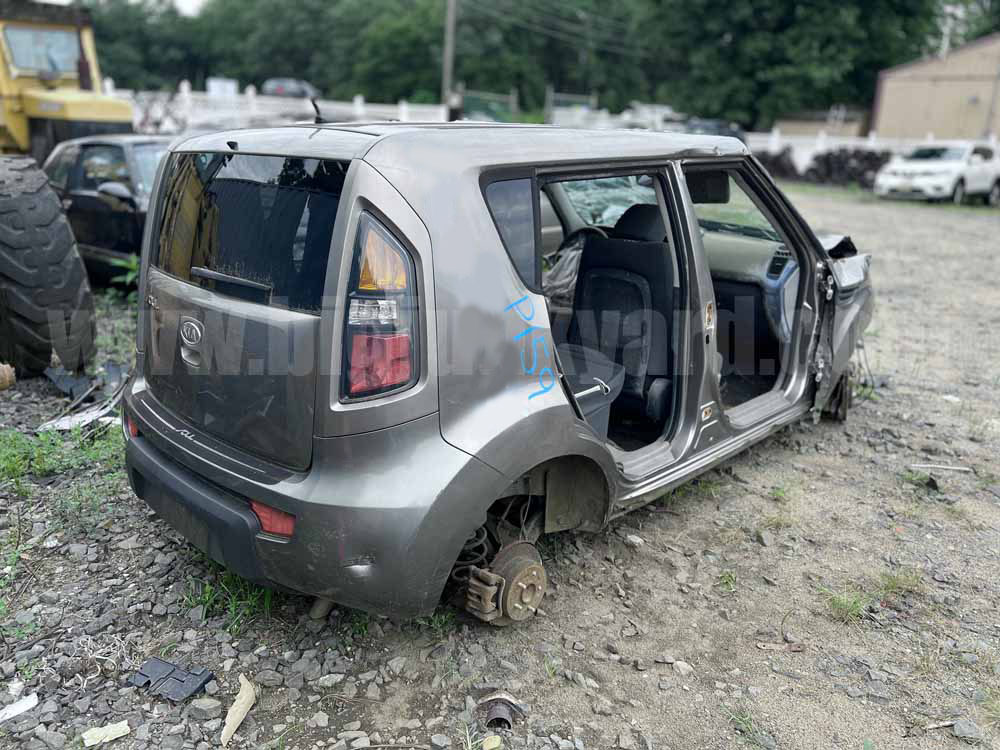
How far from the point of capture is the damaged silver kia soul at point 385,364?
2.24 m

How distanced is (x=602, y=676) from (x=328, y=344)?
4.69ft

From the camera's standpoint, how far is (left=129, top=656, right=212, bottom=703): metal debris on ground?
2.48 metres

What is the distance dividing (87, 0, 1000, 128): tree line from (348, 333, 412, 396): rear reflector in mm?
36123

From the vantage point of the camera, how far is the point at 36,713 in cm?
240

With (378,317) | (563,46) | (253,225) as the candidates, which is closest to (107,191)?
(253,225)

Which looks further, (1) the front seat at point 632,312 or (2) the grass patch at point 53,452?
(2) the grass patch at point 53,452

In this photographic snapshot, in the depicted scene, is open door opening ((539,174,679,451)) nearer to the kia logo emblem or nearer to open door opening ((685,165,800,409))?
open door opening ((685,165,800,409))

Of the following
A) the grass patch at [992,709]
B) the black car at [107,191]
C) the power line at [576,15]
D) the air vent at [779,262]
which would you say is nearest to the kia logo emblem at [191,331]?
the grass patch at [992,709]

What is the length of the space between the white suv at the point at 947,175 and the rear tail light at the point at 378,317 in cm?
2034

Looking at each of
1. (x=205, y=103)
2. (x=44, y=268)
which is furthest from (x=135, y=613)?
(x=205, y=103)

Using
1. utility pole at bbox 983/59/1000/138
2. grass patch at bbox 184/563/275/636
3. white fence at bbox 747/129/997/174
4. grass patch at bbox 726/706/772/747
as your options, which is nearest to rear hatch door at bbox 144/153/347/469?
grass patch at bbox 184/563/275/636

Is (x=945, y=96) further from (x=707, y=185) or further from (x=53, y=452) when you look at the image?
(x=53, y=452)

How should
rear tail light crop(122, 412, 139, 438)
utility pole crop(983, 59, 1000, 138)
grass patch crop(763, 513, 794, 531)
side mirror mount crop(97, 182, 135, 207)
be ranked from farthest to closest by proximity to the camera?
utility pole crop(983, 59, 1000, 138) < side mirror mount crop(97, 182, 135, 207) < grass patch crop(763, 513, 794, 531) < rear tail light crop(122, 412, 139, 438)

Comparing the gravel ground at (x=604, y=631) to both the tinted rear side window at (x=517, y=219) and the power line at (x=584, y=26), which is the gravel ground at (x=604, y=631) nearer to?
the tinted rear side window at (x=517, y=219)
